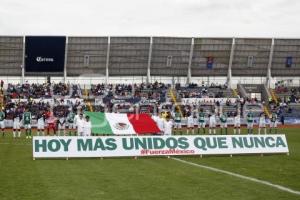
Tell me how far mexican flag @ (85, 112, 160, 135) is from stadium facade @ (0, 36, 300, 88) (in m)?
29.5

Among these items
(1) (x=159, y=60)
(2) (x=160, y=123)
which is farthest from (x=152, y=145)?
(1) (x=159, y=60)

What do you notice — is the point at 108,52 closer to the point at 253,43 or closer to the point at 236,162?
the point at 253,43

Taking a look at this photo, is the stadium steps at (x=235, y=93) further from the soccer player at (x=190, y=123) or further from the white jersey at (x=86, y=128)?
the white jersey at (x=86, y=128)

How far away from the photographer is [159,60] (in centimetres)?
6462

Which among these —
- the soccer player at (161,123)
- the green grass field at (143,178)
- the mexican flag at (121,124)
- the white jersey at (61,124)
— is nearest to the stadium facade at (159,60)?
the white jersey at (61,124)

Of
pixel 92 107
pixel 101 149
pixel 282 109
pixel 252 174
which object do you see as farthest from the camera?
pixel 282 109

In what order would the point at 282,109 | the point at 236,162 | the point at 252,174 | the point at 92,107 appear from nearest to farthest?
the point at 252,174
the point at 236,162
the point at 92,107
the point at 282,109

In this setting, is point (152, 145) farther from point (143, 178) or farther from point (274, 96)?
→ point (274, 96)

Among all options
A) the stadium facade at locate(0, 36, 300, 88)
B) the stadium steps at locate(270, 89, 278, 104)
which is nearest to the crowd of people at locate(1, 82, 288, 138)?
the stadium facade at locate(0, 36, 300, 88)

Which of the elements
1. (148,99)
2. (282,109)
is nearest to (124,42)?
(148,99)

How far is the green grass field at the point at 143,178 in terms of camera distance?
1317 cm

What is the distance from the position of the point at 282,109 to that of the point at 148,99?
14456 millimetres

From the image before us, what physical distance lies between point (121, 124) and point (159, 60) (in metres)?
33.7

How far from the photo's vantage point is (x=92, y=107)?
56.5m
